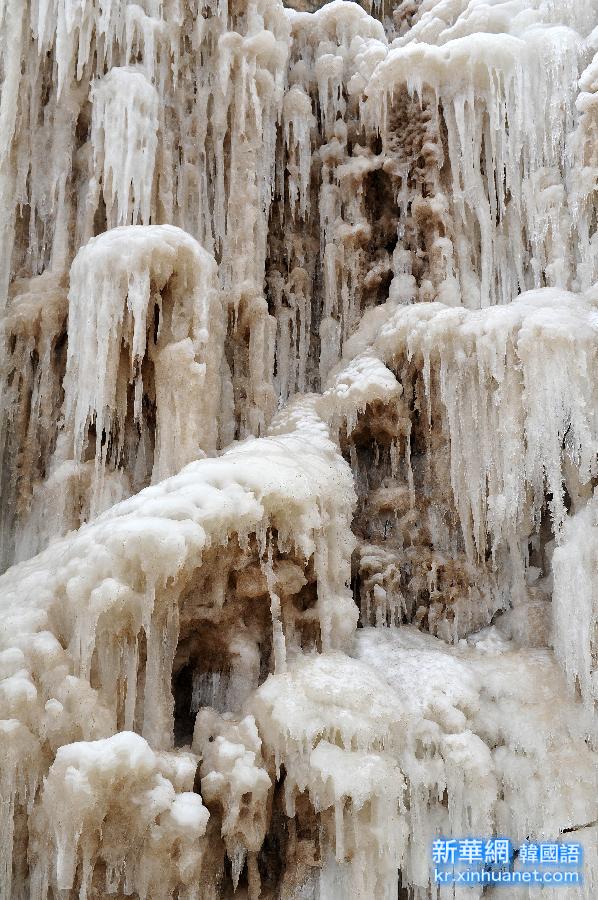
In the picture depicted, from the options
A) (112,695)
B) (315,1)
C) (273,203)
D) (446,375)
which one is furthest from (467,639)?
(315,1)

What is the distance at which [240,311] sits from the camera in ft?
31.5

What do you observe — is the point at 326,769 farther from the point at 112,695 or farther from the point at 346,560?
the point at 346,560

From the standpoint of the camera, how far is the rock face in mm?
5703

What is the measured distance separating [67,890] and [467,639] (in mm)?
4155

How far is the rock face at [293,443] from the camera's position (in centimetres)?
570

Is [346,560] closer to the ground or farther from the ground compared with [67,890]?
farther from the ground

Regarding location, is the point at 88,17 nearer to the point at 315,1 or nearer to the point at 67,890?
the point at 315,1

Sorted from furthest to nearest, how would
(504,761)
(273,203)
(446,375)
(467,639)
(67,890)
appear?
(273,203)
(446,375)
(467,639)
(504,761)
(67,890)

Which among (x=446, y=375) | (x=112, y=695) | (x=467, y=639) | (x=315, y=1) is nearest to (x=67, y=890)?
(x=112, y=695)

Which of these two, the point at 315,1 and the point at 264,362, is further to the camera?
the point at 315,1

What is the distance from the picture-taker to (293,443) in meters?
8.12

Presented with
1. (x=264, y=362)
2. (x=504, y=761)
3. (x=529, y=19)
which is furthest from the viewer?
(x=529, y=19)

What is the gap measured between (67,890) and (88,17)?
9.07 metres

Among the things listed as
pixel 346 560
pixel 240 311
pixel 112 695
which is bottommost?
pixel 112 695
